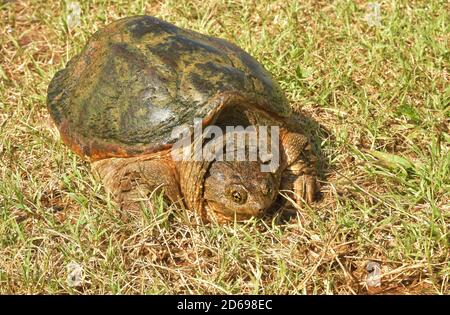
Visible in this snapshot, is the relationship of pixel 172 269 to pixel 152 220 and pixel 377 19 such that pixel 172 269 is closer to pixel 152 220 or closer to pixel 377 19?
pixel 152 220

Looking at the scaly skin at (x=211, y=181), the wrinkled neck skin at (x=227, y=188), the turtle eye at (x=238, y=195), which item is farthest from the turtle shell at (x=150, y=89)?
the turtle eye at (x=238, y=195)

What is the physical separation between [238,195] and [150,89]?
0.78m

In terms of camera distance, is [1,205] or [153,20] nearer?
[1,205]

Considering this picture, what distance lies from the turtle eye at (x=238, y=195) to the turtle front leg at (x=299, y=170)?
0.40 meters

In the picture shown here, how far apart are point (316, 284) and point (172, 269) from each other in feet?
2.32

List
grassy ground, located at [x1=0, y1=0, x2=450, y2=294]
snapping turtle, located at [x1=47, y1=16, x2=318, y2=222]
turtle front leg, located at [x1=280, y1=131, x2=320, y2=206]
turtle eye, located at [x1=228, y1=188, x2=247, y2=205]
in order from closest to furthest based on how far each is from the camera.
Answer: grassy ground, located at [x1=0, y1=0, x2=450, y2=294]
turtle eye, located at [x1=228, y1=188, x2=247, y2=205]
snapping turtle, located at [x1=47, y1=16, x2=318, y2=222]
turtle front leg, located at [x1=280, y1=131, x2=320, y2=206]

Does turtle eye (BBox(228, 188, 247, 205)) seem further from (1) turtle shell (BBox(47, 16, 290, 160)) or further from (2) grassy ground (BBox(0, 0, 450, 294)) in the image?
(1) turtle shell (BBox(47, 16, 290, 160))

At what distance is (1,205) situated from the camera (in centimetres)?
385

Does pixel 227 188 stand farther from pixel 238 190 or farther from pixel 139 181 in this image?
pixel 139 181

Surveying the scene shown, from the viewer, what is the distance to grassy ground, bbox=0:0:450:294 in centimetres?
341

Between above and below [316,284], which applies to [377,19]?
above

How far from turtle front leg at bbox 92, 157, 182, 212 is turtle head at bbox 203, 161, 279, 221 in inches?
8.6

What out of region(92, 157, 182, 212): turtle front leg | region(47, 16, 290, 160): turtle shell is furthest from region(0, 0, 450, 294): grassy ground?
region(47, 16, 290, 160): turtle shell

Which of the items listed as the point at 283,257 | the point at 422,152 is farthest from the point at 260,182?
the point at 422,152
